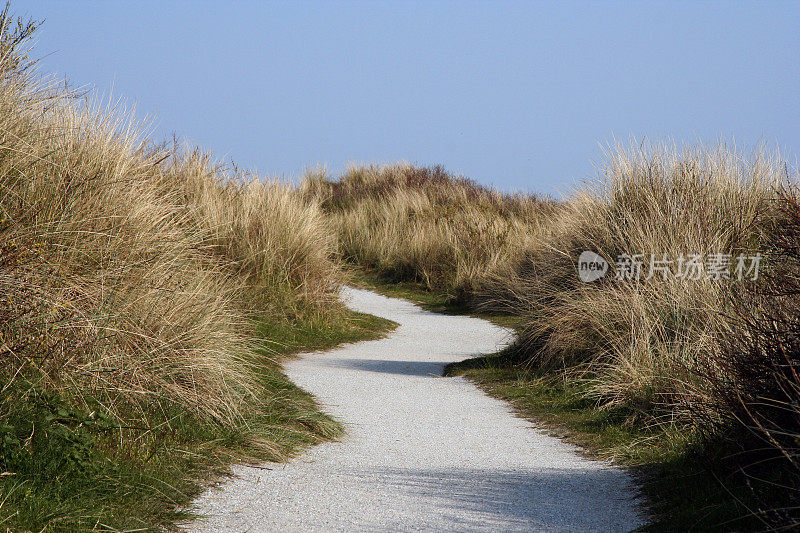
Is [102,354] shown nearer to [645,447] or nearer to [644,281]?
[645,447]

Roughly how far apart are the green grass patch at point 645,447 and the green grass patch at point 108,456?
2.07 metres

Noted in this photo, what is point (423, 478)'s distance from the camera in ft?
14.3

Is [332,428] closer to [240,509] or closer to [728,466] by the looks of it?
[240,509]

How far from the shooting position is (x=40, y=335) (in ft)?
12.9

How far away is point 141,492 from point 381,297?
467 inches

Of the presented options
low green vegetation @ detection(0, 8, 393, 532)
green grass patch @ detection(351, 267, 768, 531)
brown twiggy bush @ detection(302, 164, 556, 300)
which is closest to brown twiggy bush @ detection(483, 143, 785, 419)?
green grass patch @ detection(351, 267, 768, 531)

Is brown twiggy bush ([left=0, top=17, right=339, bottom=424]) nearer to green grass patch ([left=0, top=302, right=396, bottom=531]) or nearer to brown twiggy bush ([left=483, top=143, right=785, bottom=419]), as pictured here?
green grass patch ([left=0, top=302, right=396, bottom=531])

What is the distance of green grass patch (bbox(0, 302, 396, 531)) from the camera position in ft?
10.5

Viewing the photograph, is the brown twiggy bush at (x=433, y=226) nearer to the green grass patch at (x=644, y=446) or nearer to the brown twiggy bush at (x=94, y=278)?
the green grass patch at (x=644, y=446)

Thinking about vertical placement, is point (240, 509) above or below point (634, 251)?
below

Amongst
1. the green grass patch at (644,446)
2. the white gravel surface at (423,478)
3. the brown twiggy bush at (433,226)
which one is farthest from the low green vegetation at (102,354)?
the brown twiggy bush at (433,226)

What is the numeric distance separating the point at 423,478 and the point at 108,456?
173cm

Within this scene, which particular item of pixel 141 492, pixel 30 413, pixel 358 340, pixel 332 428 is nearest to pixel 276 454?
pixel 332 428

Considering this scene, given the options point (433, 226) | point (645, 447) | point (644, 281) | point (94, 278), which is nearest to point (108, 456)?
point (94, 278)
